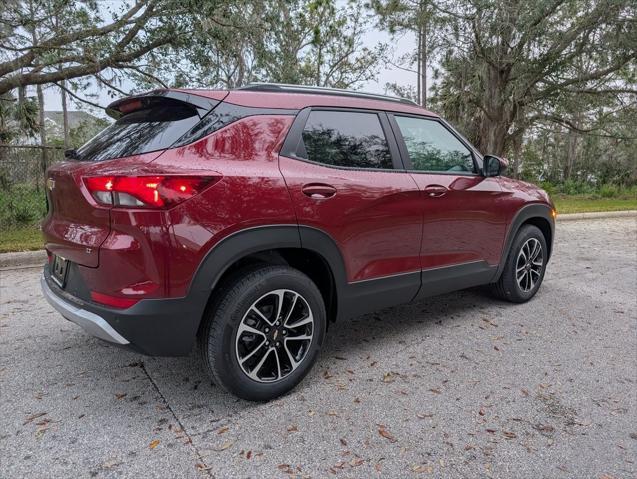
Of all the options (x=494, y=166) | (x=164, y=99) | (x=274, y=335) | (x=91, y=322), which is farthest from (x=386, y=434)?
(x=494, y=166)

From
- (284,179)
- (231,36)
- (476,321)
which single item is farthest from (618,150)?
(284,179)

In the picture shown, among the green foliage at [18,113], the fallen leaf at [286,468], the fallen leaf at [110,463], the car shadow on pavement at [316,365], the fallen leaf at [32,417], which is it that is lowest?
the fallen leaf at [286,468]

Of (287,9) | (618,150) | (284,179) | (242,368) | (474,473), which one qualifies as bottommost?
(474,473)

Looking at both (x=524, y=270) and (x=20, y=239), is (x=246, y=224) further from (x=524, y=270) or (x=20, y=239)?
(x=20, y=239)

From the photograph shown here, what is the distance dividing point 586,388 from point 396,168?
1.89 metres

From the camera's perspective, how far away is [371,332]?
3.71m

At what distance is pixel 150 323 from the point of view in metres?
2.24

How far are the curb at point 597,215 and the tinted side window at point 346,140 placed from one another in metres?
9.50

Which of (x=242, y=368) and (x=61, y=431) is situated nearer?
(x=61, y=431)

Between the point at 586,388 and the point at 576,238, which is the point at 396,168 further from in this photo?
the point at 576,238

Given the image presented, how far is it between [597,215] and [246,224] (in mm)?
12360

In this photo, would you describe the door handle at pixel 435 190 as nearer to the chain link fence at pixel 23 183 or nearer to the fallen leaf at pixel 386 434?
the fallen leaf at pixel 386 434

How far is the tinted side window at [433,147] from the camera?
340cm

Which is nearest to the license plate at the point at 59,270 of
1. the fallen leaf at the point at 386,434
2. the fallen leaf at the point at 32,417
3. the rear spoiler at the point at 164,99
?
the fallen leaf at the point at 32,417
